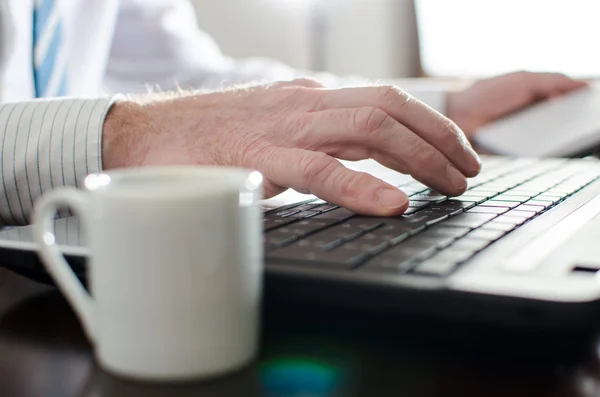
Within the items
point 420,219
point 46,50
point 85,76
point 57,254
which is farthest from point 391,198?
point 85,76

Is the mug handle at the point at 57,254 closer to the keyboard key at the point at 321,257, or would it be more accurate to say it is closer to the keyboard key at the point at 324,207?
the keyboard key at the point at 321,257

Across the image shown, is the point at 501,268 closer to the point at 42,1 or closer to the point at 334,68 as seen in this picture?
the point at 42,1

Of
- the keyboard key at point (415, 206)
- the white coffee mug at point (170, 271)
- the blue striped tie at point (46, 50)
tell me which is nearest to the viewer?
the white coffee mug at point (170, 271)

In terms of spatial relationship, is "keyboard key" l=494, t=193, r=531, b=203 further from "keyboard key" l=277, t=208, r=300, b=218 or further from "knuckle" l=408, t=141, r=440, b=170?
"keyboard key" l=277, t=208, r=300, b=218

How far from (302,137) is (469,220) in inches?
7.0

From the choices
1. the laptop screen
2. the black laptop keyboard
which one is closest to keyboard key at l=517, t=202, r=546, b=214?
the black laptop keyboard

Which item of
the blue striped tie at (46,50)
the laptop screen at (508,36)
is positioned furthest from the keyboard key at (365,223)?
the laptop screen at (508,36)

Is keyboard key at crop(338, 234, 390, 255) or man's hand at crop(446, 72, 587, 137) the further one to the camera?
man's hand at crop(446, 72, 587, 137)

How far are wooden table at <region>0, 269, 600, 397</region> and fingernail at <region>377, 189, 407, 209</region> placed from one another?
0.14 m

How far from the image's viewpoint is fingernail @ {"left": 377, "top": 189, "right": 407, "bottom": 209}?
463 mm

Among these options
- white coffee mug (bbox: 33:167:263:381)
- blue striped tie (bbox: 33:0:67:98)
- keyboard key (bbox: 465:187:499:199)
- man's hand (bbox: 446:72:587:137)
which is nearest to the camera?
white coffee mug (bbox: 33:167:263:381)

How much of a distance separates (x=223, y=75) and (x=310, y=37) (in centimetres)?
106

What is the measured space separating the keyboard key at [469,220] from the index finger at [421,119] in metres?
0.09

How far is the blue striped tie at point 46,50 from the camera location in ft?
3.17
